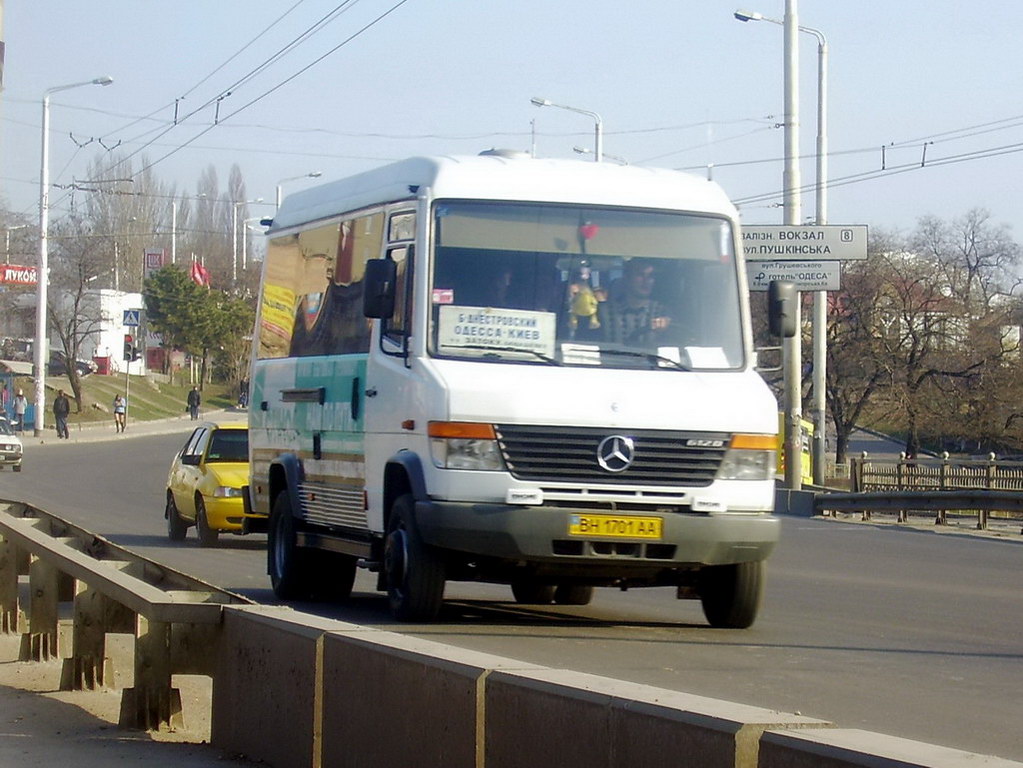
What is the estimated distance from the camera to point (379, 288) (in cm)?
1058

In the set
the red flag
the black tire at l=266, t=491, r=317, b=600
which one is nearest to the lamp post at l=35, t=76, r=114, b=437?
the black tire at l=266, t=491, r=317, b=600

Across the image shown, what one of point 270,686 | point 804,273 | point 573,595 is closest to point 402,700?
point 270,686

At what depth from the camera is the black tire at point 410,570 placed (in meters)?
10.2

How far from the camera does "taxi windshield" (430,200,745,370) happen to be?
1031 centimetres

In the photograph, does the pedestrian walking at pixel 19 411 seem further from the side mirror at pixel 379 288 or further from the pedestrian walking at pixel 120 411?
the side mirror at pixel 379 288

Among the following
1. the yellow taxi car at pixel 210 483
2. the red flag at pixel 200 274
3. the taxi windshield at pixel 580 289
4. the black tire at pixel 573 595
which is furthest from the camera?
the red flag at pixel 200 274

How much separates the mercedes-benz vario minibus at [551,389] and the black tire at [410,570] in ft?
0.06

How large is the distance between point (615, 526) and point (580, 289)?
5.04ft

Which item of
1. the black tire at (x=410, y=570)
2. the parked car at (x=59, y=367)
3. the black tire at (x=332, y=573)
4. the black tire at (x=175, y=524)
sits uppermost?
the parked car at (x=59, y=367)

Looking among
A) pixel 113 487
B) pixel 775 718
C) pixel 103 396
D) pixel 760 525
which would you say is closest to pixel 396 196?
pixel 760 525

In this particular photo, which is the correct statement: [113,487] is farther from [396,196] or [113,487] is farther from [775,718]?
[775,718]

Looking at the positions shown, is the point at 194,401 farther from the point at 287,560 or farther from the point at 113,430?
the point at 287,560

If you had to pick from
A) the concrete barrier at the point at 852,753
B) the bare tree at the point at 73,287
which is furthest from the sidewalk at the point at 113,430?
the concrete barrier at the point at 852,753

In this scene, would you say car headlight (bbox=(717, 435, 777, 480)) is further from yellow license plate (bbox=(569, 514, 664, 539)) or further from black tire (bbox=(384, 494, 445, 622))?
black tire (bbox=(384, 494, 445, 622))
